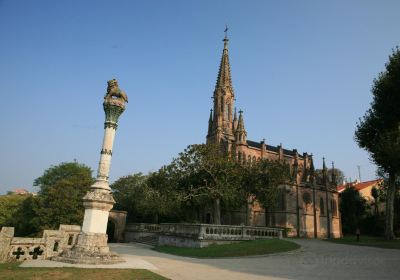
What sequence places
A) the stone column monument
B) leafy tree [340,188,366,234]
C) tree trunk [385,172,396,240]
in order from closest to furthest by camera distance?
the stone column monument < tree trunk [385,172,396,240] < leafy tree [340,188,366,234]

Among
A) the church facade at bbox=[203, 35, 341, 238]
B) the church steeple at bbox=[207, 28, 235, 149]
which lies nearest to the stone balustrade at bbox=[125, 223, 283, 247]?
the church facade at bbox=[203, 35, 341, 238]

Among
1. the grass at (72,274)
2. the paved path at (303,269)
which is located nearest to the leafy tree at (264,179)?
the paved path at (303,269)

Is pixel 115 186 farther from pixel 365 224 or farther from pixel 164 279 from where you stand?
pixel 164 279

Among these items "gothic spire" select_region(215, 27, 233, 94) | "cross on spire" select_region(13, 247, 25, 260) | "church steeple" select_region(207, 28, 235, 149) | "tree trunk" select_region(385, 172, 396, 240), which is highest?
"gothic spire" select_region(215, 27, 233, 94)

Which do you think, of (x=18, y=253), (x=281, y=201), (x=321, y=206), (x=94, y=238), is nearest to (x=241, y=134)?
(x=281, y=201)

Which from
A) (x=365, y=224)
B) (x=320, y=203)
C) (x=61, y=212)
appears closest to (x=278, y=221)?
(x=320, y=203)

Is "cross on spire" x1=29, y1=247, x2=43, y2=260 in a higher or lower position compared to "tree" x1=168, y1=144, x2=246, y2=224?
lower

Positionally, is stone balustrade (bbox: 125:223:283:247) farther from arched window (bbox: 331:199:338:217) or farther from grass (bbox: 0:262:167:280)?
arched window (bbox: 331:199:338:217)

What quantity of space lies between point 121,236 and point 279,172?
2454 cm

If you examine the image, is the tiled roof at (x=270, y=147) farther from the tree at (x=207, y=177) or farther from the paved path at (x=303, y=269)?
the paved path at (x=303, y=269)

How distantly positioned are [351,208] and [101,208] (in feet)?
201

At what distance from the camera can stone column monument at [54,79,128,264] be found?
13.7 metres

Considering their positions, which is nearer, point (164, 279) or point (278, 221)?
point (164, 279)

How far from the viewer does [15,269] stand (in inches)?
435
